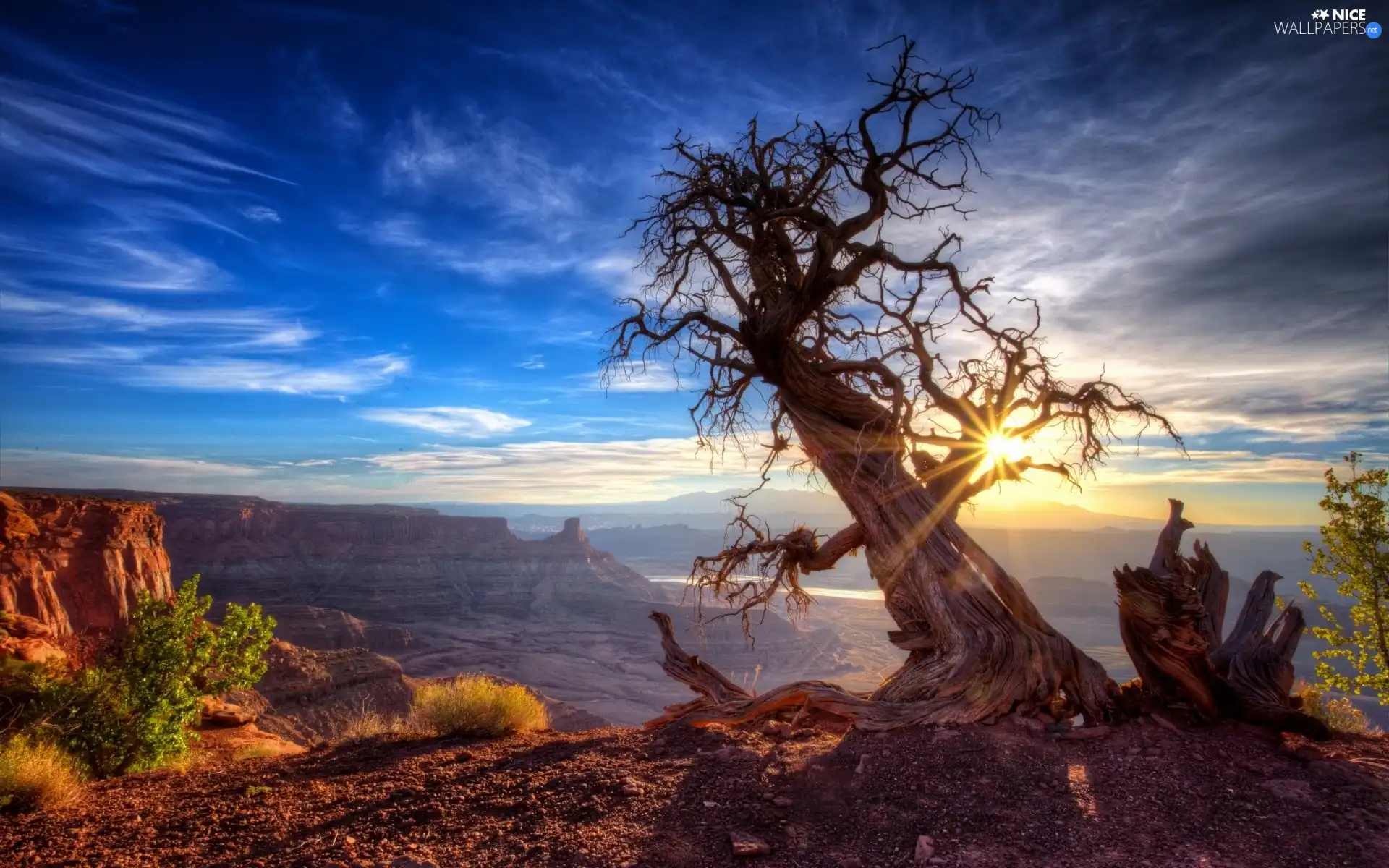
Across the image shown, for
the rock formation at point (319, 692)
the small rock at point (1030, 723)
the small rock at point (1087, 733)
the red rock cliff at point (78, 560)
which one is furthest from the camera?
the rock formation at point (319, 692)

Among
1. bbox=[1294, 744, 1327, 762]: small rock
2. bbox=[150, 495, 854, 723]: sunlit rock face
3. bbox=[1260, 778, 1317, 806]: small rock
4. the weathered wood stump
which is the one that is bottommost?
bbox=[150, 495, 854, 723]: sunlit rock face

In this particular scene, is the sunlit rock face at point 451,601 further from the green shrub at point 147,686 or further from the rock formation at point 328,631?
the green shrub at point 147,686

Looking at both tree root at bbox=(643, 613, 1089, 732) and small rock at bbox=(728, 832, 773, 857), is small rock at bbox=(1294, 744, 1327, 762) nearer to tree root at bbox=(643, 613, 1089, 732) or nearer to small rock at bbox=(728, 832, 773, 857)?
tree root at bbox=(643, 613, 1089, 732)

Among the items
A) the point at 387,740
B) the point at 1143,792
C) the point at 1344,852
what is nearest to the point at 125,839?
the point at 387,740

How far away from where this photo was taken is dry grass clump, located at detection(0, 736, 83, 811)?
577 cm

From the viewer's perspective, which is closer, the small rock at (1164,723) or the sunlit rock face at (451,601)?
the small rock at (1164,723)

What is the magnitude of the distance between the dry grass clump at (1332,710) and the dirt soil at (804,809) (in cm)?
206

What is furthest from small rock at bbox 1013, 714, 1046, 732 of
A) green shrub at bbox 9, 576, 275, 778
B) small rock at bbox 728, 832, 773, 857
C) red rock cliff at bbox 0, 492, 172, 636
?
red rock cliff at bbox 0, 492, 172, 636

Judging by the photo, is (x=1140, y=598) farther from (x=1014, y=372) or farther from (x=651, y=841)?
(x=651, y=841)

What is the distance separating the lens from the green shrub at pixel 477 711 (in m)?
7.96

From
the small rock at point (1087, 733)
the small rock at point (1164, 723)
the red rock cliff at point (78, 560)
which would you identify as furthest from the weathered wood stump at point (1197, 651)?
the red rock cliff at point (78, 560)

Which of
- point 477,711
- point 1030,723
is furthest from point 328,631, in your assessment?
point 1030,723

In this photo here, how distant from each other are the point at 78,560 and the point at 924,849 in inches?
1575

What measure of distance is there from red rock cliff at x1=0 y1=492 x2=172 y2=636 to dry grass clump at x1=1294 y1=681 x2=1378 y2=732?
36371 millimetres
